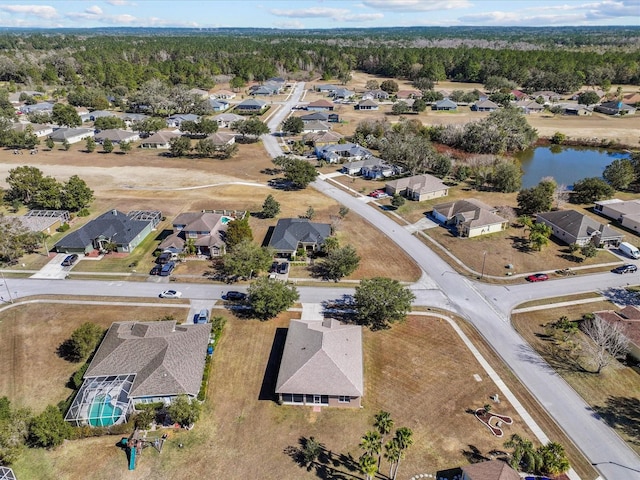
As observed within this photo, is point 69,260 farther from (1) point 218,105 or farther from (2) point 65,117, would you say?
(1) point 218,105

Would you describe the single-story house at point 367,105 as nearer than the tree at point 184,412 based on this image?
No

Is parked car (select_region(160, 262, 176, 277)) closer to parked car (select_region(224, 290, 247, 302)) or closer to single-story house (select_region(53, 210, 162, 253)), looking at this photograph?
single-story house (select_region(53, 210, 162, 253))

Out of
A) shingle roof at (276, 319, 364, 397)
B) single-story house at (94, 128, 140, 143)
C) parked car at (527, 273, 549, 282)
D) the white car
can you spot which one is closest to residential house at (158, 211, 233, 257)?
the white car

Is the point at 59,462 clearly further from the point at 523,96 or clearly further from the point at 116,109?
the point at 523,96

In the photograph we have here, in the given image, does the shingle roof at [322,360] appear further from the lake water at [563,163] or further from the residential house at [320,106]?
the residential house at [320,106]

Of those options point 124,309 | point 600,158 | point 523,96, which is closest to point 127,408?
point 124,309

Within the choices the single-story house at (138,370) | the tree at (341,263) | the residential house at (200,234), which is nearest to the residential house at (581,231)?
the tree at (341,263)
